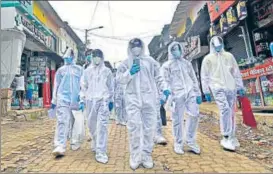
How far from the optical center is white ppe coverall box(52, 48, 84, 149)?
4.49 metres

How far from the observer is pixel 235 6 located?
8.91 metres

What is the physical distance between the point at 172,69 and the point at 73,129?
213 cm

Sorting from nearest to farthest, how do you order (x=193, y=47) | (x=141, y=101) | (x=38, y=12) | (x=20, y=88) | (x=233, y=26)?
(x=141, y=101)
(x=233, y=26)
(x=20, y=88)
(x=38, y=12)
(x=193, y=47)

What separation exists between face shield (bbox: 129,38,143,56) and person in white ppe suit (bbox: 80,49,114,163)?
68cm

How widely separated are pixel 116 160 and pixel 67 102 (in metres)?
1.41

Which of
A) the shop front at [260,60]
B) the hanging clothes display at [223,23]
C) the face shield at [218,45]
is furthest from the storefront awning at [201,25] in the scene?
the face shield at [218,45]

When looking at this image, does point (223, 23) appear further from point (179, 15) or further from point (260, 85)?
point (179, 15)

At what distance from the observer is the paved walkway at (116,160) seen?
11.4ft

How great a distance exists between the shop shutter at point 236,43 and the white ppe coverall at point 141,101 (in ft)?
21.5

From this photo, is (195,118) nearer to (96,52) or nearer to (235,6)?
(96,52)

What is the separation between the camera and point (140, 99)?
3.75m

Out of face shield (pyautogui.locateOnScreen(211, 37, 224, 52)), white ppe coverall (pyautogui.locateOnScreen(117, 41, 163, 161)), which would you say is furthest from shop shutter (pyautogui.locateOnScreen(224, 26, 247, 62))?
Answer: white ppe coverall (pyautogui.locateOnScreen(117, 41, 163, 161))

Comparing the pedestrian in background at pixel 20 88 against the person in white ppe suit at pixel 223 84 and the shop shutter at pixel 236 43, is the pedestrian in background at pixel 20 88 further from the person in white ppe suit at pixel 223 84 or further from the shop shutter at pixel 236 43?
the shop shutter at pixel 236 43

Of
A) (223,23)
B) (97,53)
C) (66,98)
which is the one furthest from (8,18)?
(223,23)
